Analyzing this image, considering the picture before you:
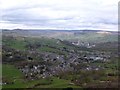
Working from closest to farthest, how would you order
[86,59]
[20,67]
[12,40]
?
[20,67]
[86,59]
[12,40]

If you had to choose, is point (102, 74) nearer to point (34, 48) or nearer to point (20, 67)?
point (20, 67)

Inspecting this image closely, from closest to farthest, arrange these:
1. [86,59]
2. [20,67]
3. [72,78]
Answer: [72,78] → [20,67] → [86,59]

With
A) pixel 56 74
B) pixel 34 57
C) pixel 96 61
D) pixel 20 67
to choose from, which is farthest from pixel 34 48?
pixel 56 74

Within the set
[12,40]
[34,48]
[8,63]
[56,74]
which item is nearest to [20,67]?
[8,63]

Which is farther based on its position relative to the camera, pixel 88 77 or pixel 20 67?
pixel 20 67

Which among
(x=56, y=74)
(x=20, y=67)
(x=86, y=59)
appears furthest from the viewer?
(x=86, y=59)

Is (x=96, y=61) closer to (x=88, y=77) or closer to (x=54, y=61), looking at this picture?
(x=54, y=61)

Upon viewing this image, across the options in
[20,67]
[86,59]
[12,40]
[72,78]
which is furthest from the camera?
[12,40]

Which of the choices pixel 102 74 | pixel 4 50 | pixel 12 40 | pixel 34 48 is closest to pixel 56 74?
pixel 102 74

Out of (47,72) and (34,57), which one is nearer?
(47,72)
